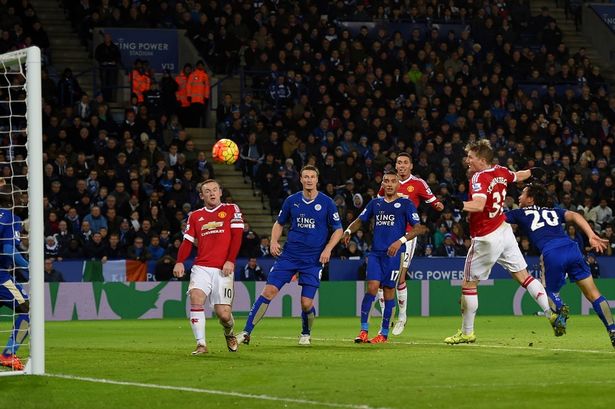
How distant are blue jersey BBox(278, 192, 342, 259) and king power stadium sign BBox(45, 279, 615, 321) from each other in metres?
9.79

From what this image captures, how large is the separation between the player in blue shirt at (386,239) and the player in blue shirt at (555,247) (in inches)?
64.8

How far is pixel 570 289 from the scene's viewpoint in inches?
1069

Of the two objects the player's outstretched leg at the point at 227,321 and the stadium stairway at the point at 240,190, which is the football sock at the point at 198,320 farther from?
the stadium stairway at the point at 240,190

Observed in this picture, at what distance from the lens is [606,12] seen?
39.0 meters

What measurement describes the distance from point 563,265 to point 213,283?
4028mm

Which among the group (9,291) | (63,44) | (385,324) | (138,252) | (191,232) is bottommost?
(385,324)

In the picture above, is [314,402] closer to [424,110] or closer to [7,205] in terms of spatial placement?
[7,205]

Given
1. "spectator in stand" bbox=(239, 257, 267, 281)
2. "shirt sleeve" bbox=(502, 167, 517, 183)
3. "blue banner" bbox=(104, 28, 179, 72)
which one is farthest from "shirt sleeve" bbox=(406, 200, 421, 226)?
"blue banner" bbox=(104, 28, 179, 72)

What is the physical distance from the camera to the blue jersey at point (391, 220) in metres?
16.2

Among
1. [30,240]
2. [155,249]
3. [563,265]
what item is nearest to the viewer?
[30,240]

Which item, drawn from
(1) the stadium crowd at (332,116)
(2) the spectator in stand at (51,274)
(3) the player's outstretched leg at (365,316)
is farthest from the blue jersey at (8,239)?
(1) the stadium crowd at (332,116)

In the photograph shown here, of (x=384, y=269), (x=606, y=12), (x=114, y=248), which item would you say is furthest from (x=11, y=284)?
(x=606, y=12)

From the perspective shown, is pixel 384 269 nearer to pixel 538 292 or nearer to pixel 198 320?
pixel 538 292

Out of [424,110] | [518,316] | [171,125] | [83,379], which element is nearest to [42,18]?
[171,125]
